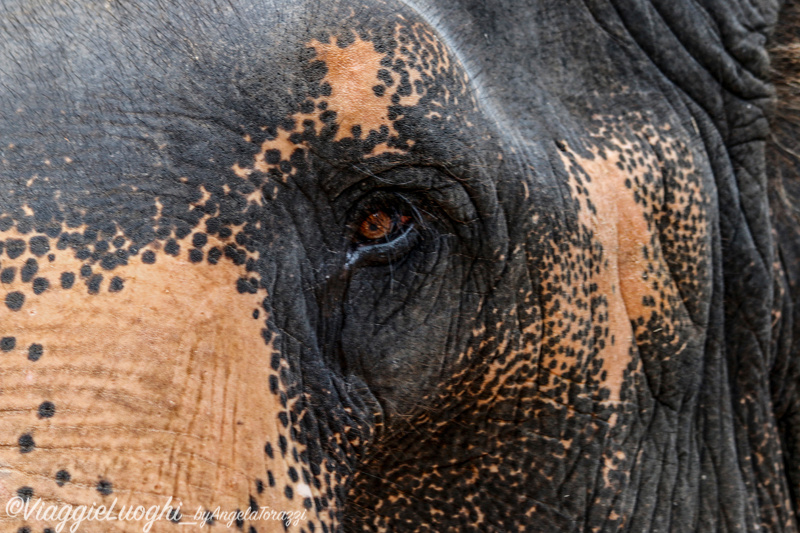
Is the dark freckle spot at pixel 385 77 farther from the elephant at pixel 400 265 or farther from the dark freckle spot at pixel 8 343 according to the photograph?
the dark freckle spot at pixel 8 343

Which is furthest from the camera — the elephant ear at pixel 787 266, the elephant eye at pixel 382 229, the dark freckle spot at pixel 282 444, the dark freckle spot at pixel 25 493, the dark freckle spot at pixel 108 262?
the elephant ear at pixel 787 266

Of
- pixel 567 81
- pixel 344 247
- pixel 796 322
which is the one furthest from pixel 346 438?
pixel 796 322

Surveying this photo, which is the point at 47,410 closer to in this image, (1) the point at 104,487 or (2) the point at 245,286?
(1) the point at 104,487

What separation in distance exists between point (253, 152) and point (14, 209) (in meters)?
0.36

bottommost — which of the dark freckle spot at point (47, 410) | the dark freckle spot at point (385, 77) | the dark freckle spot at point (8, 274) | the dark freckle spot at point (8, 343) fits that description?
the dark freckle spot at point (47, 410)

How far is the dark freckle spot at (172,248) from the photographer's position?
1254mm

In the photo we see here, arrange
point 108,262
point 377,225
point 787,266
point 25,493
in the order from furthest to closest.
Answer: point 787,266 < point 377,225 < point 108,262 < point 25,493

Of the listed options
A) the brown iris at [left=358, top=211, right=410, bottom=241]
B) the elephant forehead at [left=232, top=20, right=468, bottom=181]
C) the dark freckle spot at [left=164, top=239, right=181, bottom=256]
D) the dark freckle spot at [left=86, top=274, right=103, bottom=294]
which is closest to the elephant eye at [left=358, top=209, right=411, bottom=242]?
the brown iris at [left=358, top=211, right=410, bottom=241]

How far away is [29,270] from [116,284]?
0.38ft

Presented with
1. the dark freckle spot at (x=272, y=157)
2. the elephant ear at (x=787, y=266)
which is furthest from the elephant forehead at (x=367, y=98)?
the elephant ear at (x=787, y=266)

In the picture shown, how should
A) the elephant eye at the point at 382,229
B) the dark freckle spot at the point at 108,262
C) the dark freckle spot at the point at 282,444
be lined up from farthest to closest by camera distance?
the elephant eye at the point at 382,229
the dark freckle spot at the point at 282,444
the dark freckle spot at the point at 108,262

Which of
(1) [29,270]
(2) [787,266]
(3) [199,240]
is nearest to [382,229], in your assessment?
(3) [199,240]

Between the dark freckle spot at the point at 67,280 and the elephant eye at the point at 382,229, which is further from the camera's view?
the elephant eye at the point at 382,229

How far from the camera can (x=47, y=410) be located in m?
1.14
